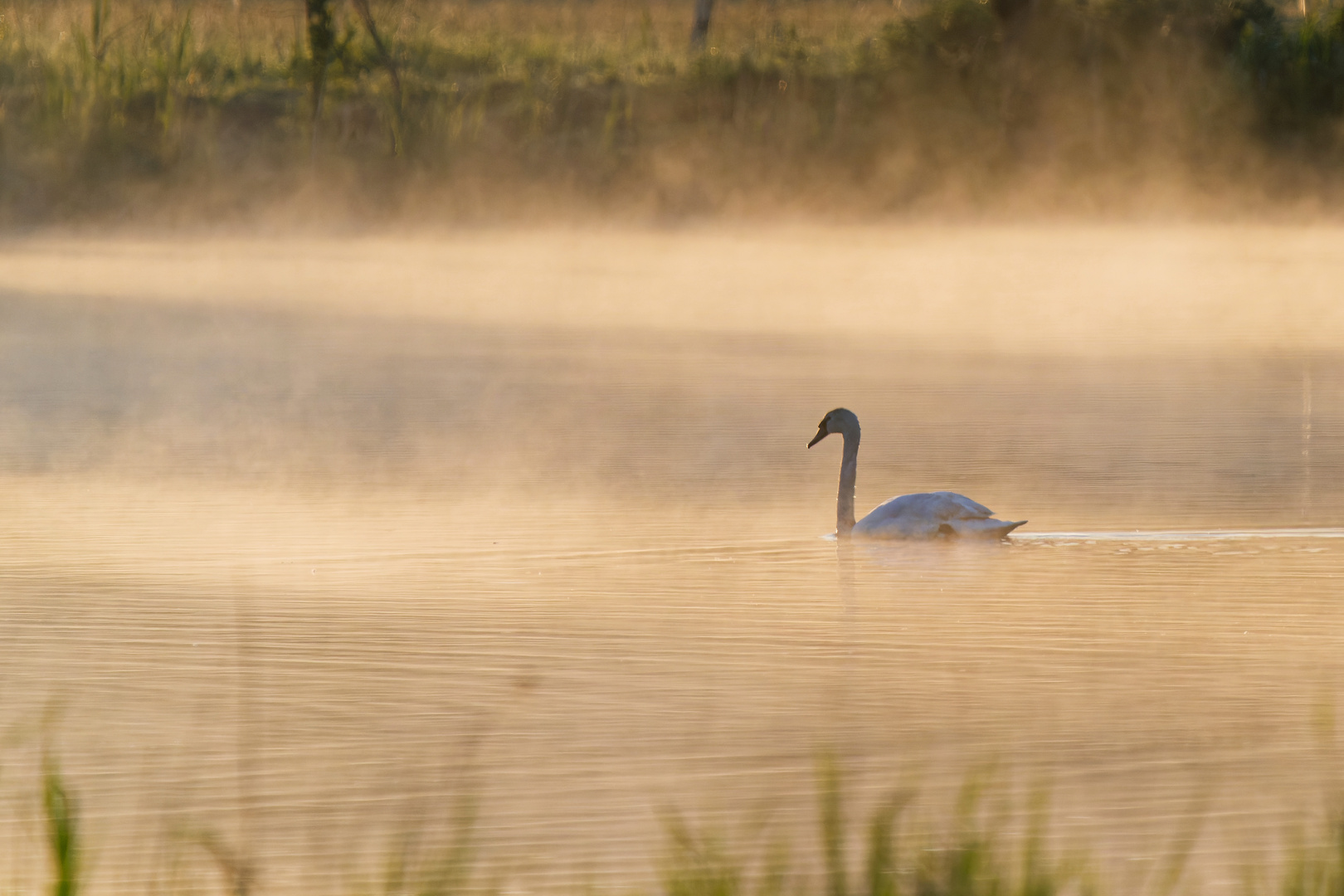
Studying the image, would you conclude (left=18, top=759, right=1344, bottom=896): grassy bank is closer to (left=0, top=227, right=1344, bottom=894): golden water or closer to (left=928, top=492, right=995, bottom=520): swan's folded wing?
(left=0, top=227, right=1344, bottom=894): golden water

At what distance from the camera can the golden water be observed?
4.54m

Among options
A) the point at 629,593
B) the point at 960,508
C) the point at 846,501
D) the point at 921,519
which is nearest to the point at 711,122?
the point at 846,501

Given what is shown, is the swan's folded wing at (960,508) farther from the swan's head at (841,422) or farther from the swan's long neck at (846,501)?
the swan's head at (841,422)

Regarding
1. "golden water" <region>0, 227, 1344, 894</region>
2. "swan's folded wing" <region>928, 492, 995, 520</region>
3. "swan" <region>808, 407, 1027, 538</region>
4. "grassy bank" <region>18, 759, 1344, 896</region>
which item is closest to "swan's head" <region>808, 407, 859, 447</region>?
"golden water" <region>0, 227, 1344, 894</region>

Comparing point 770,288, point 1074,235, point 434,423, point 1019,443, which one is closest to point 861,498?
point 1019,443

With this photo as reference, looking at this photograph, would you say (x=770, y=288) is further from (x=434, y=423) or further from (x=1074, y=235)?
(x=434, y=423)

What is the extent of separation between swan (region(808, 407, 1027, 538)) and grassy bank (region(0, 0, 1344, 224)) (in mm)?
14638

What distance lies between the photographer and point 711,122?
22.7 meters

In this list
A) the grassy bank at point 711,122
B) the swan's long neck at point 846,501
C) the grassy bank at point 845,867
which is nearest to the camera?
the grassy bank at point 845,867

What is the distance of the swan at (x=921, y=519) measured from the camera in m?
7.53

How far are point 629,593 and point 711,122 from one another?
1633cm

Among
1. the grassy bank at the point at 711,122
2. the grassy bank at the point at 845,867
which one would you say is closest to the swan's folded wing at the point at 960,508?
the grassy bank at the point at 845,867

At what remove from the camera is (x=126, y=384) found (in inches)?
452

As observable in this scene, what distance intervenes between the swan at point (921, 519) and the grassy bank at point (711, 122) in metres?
14.6
